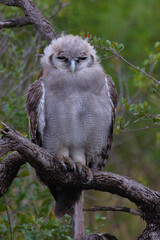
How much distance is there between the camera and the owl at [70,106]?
510cm

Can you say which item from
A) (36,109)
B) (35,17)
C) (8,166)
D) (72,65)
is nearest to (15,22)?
(35,17)

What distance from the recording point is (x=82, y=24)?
891 centimetres

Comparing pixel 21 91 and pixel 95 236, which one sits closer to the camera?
pixel 95 236

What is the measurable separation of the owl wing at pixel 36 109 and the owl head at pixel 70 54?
0.28m

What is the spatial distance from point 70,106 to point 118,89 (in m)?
2.99

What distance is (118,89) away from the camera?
313 inches

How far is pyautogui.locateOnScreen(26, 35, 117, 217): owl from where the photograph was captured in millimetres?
5102

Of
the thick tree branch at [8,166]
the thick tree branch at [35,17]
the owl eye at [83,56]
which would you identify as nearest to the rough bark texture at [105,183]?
the thick tree branch at [8,166]

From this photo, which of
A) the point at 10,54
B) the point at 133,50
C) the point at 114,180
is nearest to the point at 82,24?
the point at 133,50

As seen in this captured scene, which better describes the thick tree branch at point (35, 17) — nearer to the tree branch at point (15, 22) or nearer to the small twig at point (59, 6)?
the tree branch at point (15, 22)

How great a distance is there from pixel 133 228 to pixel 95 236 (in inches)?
181

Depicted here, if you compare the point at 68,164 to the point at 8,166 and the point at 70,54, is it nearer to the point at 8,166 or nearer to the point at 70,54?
the point at 8,166

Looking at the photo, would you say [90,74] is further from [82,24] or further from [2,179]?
[82,24]

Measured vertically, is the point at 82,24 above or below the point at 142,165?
above
